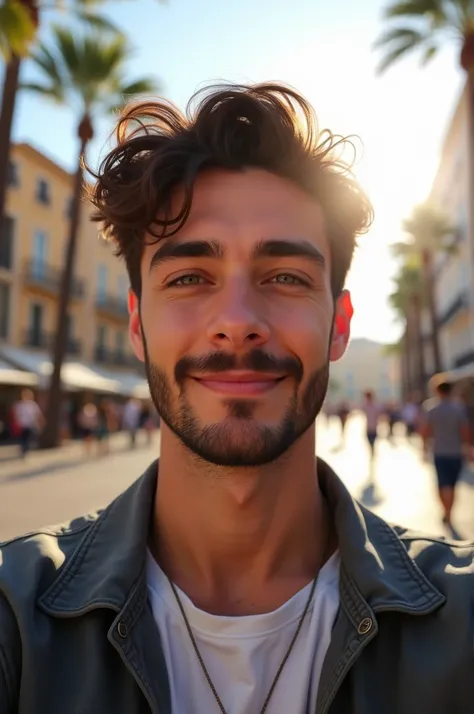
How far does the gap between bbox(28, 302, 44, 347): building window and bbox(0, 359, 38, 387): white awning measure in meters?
4.86

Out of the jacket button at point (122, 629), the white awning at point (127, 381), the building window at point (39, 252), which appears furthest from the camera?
the white awning at point (127, 381)

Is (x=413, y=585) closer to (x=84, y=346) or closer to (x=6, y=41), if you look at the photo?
(x=6, y=41)

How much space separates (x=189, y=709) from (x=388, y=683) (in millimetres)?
461

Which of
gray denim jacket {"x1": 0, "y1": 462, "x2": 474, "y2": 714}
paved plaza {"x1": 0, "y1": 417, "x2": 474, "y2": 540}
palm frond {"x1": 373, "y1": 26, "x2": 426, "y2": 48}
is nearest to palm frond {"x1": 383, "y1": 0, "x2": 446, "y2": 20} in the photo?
palm frond {"x1": 373, "y1": 26, "x2": 426, "y2": 48}

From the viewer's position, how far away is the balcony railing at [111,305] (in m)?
37.3

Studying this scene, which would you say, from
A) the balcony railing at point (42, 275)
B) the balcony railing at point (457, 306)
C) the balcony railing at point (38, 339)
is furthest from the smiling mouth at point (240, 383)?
the balcony railing at point (457, 306)

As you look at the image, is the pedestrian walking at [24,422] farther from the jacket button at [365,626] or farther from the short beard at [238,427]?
the jacket button at [365,626]

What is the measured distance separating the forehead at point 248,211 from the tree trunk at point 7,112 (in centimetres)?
1143

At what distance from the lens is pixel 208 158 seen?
1.88 m

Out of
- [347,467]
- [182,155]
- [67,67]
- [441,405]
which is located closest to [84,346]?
[67,67]

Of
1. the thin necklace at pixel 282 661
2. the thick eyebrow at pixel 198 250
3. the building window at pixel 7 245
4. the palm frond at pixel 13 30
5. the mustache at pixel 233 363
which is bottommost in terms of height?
the thin necklace at pixel 282 661

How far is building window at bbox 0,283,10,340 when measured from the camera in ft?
94.8

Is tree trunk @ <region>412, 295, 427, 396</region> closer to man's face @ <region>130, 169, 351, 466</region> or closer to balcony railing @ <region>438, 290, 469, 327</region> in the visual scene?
balcony railing @ <region>438, 290, 469, 327</region>

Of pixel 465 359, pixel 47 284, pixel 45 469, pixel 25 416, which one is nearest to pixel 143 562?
pixel 45 469
